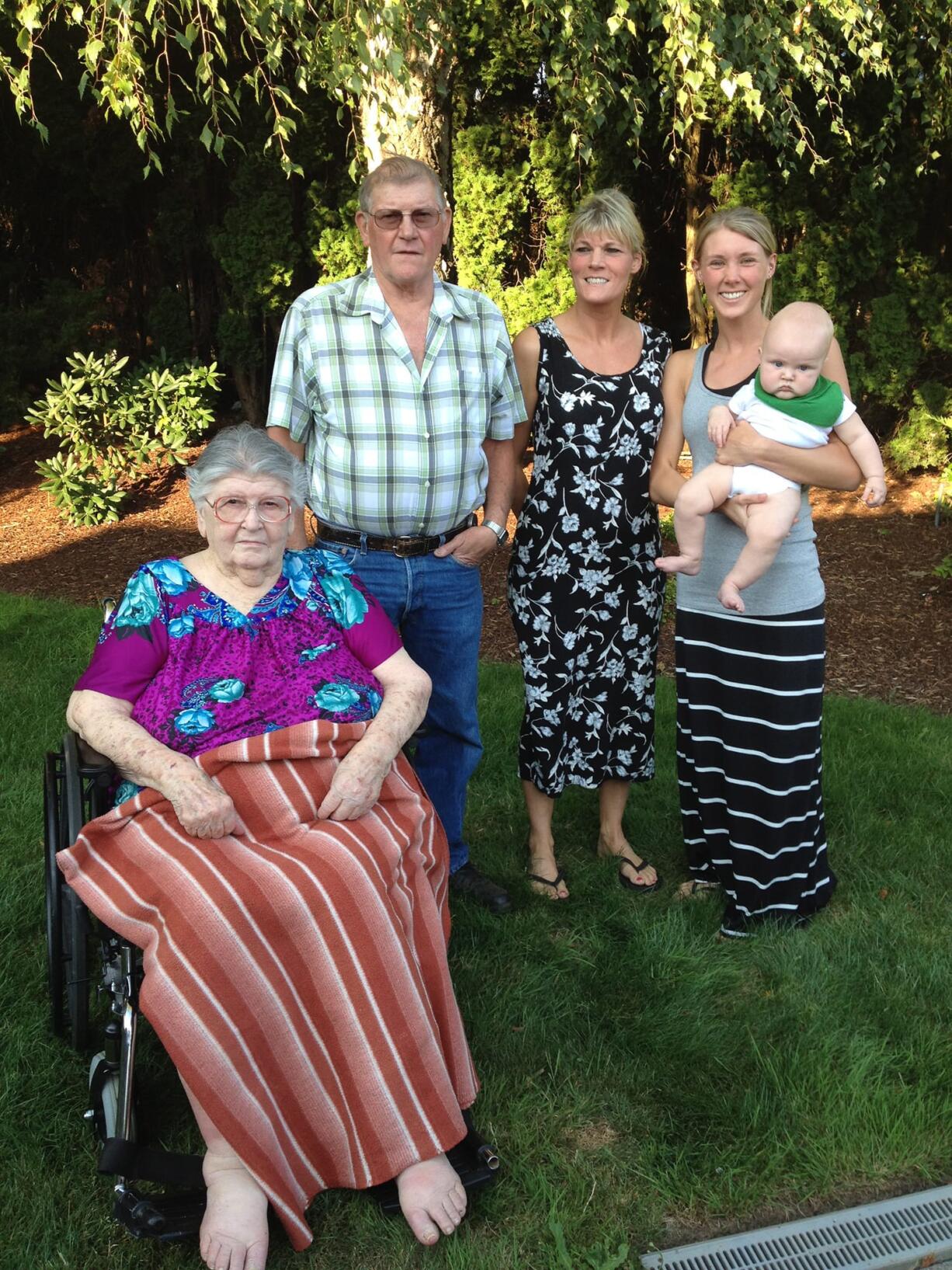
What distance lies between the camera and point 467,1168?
2.11 metres

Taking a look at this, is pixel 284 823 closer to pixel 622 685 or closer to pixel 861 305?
pixel 622 685

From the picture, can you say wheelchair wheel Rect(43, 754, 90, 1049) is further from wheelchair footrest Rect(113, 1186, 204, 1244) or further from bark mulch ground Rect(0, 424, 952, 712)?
bark mulch ground Rect(0, 424, 952, 712)

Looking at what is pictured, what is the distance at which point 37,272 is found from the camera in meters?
9.28

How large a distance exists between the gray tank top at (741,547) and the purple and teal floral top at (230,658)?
90 cm

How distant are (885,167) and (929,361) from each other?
1.54 metres

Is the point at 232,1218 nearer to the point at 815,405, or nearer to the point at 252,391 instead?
the point at 815,405

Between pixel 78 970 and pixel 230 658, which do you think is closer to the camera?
pixel 78 970

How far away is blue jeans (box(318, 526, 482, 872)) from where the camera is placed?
9.18 ft

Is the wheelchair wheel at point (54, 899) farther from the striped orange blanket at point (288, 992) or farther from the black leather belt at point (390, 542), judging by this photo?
the black leather belt at point (390, 542)

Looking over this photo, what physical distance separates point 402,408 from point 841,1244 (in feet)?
6.50

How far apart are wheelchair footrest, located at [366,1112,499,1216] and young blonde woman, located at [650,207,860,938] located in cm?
108

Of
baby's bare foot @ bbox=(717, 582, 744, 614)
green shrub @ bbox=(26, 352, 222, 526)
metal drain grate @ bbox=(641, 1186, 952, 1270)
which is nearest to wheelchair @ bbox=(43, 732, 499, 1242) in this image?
metal drain grate @ bbox=(641, 1186, 952, 1270)

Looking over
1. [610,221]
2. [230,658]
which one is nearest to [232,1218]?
[230,658]

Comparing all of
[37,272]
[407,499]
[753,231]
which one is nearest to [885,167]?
[753,231]
